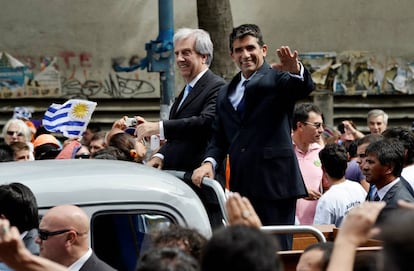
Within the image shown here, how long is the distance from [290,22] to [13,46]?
4.61 m

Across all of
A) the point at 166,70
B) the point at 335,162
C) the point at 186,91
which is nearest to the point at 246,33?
the point at 186,91

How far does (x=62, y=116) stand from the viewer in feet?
30.7

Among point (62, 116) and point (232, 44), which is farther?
point (62, 116)

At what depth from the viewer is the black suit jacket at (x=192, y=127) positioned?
6730 millimetres

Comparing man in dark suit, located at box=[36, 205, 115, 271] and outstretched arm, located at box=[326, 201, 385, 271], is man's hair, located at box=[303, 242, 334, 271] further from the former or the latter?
man in dark suit, located at box=[36, 205, 115, 271]

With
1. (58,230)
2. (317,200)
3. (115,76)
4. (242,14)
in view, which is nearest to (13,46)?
(115,76)

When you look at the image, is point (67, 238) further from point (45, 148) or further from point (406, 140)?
point (45, 148)

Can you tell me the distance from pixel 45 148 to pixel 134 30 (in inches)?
319

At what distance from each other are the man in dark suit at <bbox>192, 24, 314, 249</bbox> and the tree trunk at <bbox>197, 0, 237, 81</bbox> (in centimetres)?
701

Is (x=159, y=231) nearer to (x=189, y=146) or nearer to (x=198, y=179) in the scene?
(x=198, y=179)

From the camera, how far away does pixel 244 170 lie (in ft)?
21.2

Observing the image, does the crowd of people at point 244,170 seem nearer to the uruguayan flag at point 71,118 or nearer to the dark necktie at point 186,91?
the dark necktie at point 186,91

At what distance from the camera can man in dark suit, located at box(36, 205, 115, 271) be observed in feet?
16.2

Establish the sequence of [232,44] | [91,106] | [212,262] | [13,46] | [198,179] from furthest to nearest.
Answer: [13,46] < [91,106] < [232,44] < [198,179] < [212,262]
